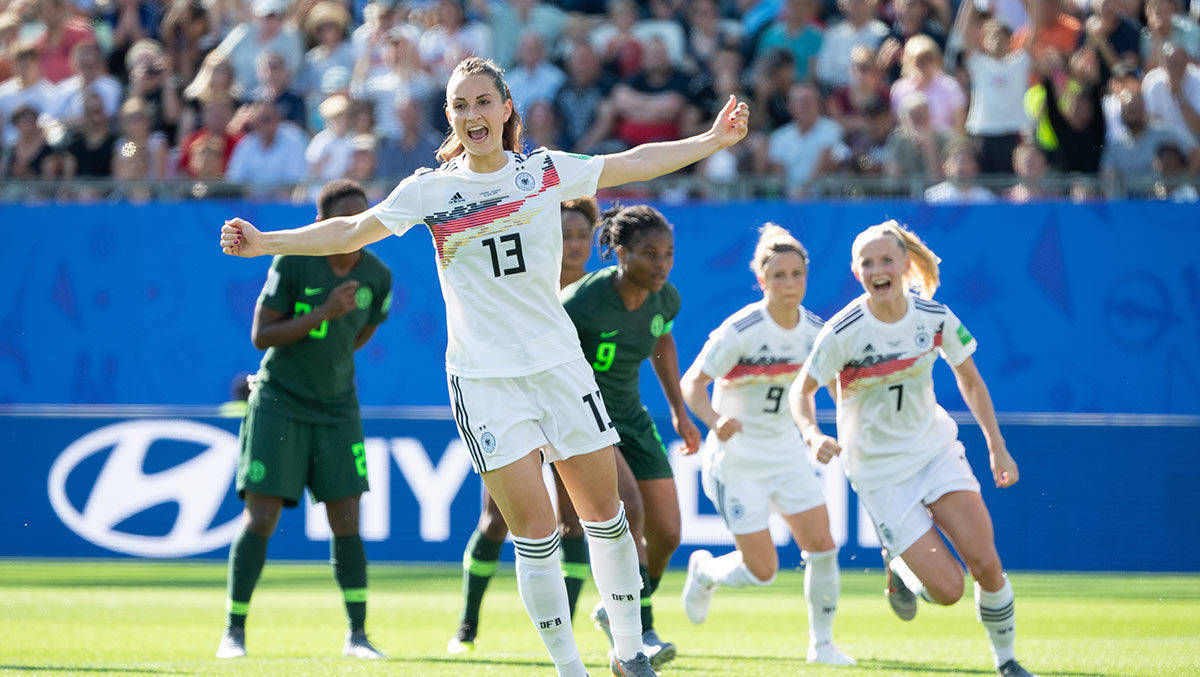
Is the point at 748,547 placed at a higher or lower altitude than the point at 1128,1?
lower

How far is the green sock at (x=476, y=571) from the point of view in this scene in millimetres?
8148

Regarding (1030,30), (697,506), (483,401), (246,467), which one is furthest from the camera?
(1030,30)

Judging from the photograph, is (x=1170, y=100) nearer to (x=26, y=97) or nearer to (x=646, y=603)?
(x=646, y=603)

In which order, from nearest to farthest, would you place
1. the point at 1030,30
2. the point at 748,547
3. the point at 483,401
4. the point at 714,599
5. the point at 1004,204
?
the point at 483,401
the point at 748,547
the point at 714,599
the point at 1004,204
the point at 1030,30

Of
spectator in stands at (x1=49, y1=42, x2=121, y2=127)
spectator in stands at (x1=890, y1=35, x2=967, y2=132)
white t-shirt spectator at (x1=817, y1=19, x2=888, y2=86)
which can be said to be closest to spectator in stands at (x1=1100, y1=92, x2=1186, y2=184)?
spectator in stands at (x1=890, y1=35, x2=967, y2=132)

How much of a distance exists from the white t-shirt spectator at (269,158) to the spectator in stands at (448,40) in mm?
1538

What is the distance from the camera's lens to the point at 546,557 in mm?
5902

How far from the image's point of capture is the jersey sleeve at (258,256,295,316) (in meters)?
7.93

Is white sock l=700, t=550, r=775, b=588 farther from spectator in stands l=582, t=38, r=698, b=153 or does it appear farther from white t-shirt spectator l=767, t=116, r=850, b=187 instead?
spectator in stands l=582, t=38, r=698, b=153

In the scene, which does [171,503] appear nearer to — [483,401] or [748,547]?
[748,547]

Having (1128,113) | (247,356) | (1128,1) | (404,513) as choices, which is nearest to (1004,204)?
(1128,113)

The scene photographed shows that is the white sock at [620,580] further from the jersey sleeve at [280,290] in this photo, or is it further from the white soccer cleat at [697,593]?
the white soccer cleat at [697,593]

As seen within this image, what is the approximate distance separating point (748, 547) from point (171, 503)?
19.1ft

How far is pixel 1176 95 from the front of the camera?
13523mm
